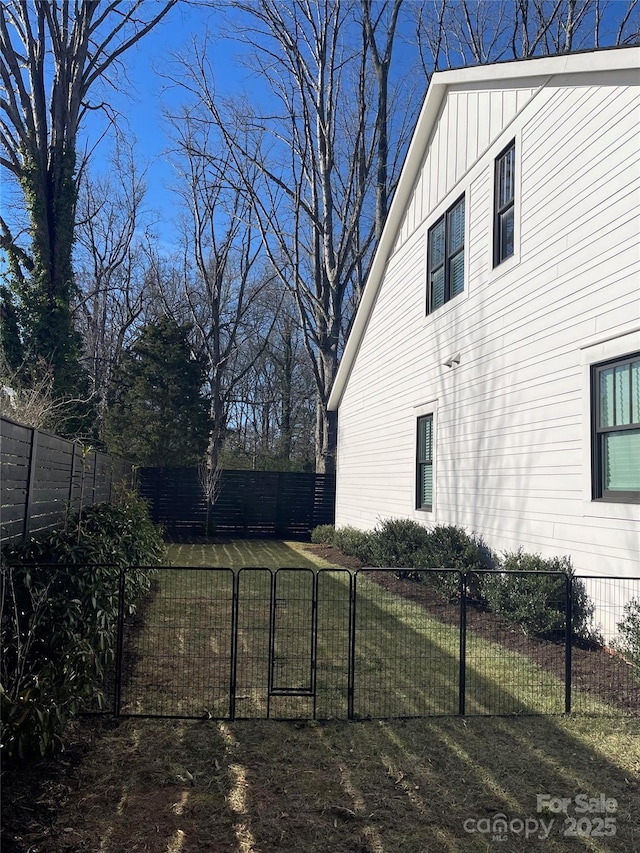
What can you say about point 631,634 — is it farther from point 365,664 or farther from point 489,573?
point 365,664

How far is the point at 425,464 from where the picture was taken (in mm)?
11008

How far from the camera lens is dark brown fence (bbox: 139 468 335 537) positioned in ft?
59.6

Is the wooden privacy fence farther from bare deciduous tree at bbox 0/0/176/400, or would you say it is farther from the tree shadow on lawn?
bare deciduous tree at bbox 0/0/176/400

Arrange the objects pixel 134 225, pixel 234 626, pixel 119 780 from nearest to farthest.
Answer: pixel 119 780
pixel 234 626
pixel 134 225

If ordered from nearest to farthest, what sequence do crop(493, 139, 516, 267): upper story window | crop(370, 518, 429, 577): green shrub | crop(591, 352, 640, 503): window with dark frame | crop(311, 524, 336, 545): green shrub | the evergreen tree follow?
1. crop(591, 352, 640, 503): window with dark frame
2. crop(493, 139, 516, 267): upper story window
3. crop(370, 518, 429, 577): green shrub
4. crop(311, 524, 336, 545): green shrub
5. the evergreen tree

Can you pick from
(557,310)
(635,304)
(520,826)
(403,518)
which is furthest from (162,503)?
(520,826)

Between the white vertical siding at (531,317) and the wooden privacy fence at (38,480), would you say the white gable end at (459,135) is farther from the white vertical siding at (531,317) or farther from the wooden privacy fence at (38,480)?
the wooden privacy fence at (38,480)

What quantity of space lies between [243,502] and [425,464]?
8.88 m

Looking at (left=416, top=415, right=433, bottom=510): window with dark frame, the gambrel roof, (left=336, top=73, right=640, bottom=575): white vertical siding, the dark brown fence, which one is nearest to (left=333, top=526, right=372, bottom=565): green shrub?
(left=336, top=73, right=640, bottom=575): white vertical siding

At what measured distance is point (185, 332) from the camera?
2133 centimetres

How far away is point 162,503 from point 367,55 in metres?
15.6

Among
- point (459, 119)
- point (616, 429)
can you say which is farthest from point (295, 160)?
point (616, 429)

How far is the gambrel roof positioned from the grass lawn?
5.93 metres

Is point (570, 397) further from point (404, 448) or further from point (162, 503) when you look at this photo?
point (162, 503)
